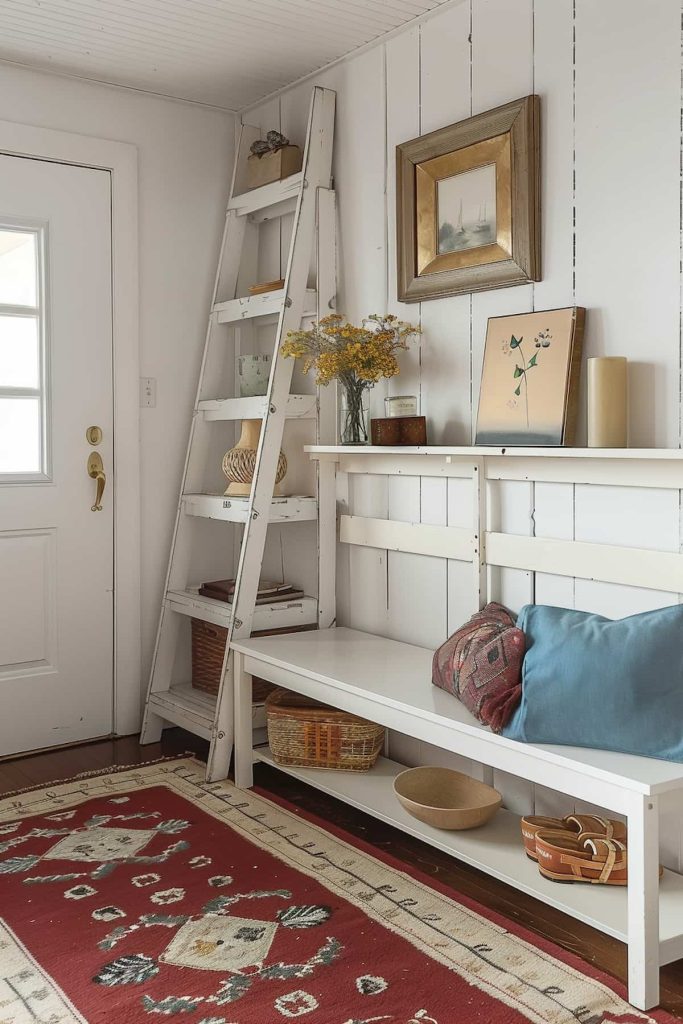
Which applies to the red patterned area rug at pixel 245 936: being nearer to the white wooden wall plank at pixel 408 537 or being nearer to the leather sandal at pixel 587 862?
the leather sandal at pixel 587 862

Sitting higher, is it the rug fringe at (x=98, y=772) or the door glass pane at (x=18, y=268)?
the door glass pane at (x=18, y=268)

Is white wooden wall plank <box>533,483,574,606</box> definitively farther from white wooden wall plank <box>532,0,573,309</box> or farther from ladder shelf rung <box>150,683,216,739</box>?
ladder shelf rung <box>150,683,216,739</box>

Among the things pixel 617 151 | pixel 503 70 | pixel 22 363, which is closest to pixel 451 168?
pixel 503 70

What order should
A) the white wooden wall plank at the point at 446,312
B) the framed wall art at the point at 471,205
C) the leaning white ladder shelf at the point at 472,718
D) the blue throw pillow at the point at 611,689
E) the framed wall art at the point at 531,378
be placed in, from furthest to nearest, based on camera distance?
1. the white wooden wall plank at the point at 446,312
2. the framed wall art at the point at 471,205
3. the framed wall art at the point at 531,378
4. the blue throw pillow at the point at 611,689
5. the leaning white ladder shelf at the point at 472,718

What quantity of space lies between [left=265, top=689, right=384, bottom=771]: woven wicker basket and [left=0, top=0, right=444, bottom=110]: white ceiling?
6.63 feet

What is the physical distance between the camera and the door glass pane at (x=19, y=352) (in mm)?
3260

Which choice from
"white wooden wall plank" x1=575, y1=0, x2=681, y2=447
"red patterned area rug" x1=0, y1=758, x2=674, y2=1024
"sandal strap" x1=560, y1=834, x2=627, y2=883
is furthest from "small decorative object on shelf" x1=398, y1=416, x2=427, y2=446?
"sandal strap" x1=560, y1=834, x2=627, y2=883

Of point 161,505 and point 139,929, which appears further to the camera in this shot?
point 161,505

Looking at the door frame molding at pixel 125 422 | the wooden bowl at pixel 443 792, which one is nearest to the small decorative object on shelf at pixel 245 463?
the door frame molding at pixel 125 422

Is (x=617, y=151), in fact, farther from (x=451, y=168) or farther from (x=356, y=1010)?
(x=356, y=1010)

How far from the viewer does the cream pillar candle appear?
223 cm

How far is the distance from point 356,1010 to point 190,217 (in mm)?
2754

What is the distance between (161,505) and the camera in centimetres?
363

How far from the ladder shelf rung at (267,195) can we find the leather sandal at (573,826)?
207 cm
